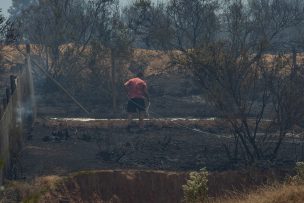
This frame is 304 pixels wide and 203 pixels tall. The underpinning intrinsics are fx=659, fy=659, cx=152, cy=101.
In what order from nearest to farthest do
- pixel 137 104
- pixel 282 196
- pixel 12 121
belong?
pixel 282 196
pixel 12 121
pixel 137 104

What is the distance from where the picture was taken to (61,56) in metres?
26.3

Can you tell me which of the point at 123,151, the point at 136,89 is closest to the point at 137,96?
the point at 136,89

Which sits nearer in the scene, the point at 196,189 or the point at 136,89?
the point at 196,189

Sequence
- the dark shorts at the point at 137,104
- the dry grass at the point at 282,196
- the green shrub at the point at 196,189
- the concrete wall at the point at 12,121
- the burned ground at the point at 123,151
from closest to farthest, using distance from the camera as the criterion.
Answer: the dry grass at the point at 282,196, the green shrub at the point at 196,189, the concrete wall at the point at 12,121, the burned ground at the point at 123,151, the dark shorts at the point at 137,104

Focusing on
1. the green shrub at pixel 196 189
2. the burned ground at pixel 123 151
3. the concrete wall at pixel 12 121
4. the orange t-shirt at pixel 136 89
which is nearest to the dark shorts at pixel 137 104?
the orange t-shirt at pixel 136 89

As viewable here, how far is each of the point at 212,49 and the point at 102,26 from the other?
44.4ft

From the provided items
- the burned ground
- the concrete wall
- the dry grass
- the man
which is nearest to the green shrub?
the dry grass

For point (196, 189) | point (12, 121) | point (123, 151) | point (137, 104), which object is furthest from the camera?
point (137, 104)

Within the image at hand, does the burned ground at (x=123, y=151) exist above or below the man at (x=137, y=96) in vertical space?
below

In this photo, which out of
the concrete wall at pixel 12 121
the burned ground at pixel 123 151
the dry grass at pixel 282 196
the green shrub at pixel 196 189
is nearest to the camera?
the dry grass at pixel 282 196

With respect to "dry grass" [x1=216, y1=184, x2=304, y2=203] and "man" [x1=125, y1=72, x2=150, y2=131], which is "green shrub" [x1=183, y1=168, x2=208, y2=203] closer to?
"dry grass" [x1=216, y1=184, x2=304, y2=203]

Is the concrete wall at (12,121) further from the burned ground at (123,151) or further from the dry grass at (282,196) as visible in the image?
the dry grass at (282,196)

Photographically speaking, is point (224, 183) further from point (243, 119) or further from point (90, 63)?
point (90, 63)

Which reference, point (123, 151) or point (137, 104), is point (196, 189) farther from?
point (137, 104)
